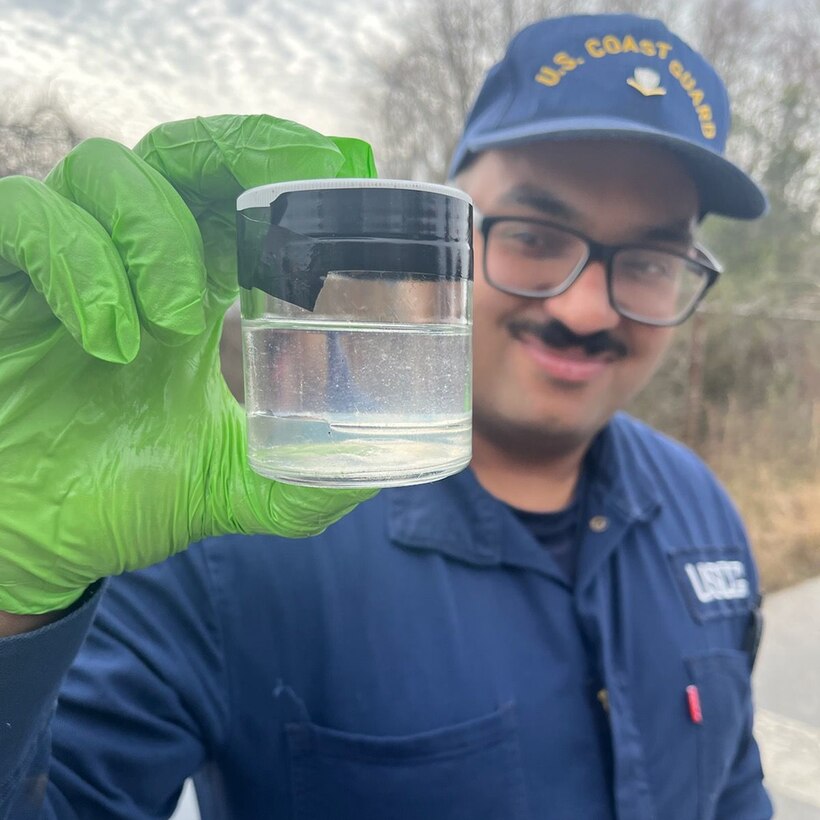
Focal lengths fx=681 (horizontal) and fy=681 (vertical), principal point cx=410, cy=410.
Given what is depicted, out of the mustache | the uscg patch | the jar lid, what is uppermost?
the jar lid

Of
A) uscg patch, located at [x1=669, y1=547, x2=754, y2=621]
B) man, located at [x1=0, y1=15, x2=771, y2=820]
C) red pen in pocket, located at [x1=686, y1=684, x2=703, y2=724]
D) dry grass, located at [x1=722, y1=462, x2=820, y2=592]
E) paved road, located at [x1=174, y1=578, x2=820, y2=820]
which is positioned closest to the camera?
man, located at [x1=0, y1=15, x2=771, y2=820]

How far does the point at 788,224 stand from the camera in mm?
5145

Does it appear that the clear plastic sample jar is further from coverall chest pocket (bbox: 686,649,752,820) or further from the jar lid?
coverall chest pocket (bbox: 686,649,752,820)

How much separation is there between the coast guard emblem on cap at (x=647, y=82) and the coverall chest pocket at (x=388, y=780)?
1.16 metres

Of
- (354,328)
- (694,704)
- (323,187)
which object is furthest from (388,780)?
(323,187)

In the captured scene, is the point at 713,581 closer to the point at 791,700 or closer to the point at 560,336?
the point at 560,336

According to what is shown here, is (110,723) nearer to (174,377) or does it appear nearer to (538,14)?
(174,377)

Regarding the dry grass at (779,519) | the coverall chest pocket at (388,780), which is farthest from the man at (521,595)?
the dry grass at (779,519)

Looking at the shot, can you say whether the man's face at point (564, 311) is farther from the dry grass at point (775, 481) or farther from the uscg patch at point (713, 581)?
the dry grass at point (775, 481)

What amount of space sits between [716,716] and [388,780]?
0.61 meters

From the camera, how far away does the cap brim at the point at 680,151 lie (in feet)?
3.87

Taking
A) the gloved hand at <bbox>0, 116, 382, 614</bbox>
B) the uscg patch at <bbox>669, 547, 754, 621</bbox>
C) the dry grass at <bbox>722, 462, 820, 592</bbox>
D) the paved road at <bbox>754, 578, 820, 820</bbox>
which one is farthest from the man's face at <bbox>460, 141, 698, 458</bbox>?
the dry grass at <bbox>722, 462, 820, 592</bbox>

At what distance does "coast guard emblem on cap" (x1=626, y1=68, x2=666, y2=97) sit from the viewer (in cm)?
126

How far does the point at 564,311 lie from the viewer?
3.93 ft
